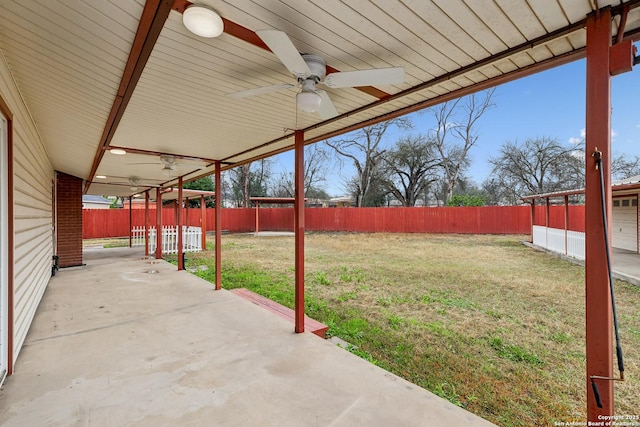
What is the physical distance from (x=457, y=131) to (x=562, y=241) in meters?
15.5

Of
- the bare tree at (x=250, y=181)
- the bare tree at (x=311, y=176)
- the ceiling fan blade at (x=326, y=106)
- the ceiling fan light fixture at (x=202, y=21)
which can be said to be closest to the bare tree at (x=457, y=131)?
the bare tree at (x=311, y=176)

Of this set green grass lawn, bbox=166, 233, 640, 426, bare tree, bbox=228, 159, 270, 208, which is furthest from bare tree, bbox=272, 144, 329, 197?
green grass lawn, bbox=166, 233, 640, 426

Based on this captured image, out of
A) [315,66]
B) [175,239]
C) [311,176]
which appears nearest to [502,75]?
[315,66]

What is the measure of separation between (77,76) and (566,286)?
301 inches

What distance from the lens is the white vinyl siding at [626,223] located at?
8695mm

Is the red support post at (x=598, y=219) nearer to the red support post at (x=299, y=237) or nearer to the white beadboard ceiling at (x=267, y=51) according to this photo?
the white beadboard ceiling at (x=267, y=51)

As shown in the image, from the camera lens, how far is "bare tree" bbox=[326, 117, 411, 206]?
2262cm

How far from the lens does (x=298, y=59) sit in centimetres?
164

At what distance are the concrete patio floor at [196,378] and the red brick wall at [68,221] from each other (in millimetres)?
3888

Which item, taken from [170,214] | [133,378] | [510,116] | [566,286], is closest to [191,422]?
[133,378]

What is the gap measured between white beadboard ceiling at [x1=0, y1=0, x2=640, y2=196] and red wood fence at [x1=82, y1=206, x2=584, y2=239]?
1202cm

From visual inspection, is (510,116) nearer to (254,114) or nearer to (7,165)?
(254,114)

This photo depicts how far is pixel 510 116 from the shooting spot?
2420 cm

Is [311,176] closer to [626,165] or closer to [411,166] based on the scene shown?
[411,166]
